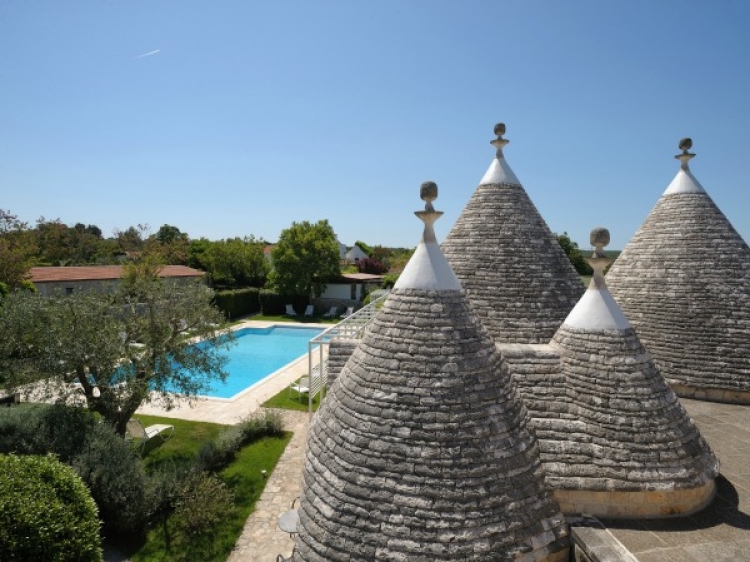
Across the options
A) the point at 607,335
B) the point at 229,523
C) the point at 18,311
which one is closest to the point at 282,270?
the point at 18,311

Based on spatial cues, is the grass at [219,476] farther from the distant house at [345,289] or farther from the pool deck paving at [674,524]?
the distant house at [345,289]

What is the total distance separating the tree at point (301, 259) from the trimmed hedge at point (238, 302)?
259cm

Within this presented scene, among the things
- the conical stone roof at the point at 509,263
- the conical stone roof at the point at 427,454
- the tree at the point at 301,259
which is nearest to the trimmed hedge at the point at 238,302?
the tree at the point at 301,259

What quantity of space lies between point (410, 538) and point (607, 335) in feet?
13.9

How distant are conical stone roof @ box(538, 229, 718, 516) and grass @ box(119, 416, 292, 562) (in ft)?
25.0

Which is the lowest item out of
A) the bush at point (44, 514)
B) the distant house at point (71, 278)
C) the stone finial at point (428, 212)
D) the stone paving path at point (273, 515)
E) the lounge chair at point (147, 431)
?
the stone paving path at point (273, 515)

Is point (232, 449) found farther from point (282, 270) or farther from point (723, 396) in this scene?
point (282, 270)

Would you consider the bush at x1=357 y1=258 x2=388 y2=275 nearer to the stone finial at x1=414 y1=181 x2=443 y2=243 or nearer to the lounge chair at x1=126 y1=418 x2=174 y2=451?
the lounge chair at x1=126 y1=418 x2=174 y2=451

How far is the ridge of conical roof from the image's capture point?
18.5 ft

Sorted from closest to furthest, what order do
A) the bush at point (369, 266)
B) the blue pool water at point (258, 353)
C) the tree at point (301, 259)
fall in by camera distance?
1. the blue pool water at point (258, 353)
2. the tree at point (301, 259)
3. the bush at point (369, 266)

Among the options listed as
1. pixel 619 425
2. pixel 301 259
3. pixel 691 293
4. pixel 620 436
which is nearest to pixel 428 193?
pixel 619 425

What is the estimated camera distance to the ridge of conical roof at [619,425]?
5.63 m

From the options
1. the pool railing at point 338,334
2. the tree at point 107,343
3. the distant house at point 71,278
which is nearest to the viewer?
the tree at point 107,343

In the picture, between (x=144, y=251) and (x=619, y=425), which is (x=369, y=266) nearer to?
(x=144, y=251)
